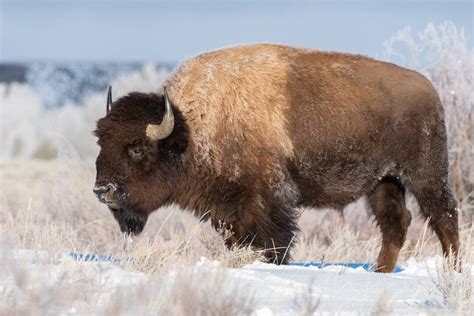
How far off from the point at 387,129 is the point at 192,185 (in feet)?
5.81

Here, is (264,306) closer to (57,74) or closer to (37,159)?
(37,159)

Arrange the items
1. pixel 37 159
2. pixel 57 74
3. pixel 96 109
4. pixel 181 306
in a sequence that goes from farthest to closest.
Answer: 1. pixel 57 74
2. pixel 96 109
3. pixel 37 159
4. pixel 181 306

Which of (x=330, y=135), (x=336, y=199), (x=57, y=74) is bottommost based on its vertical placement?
(x=57, y=74)

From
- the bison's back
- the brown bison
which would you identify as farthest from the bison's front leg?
the bison's back

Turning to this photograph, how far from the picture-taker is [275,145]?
7824mm

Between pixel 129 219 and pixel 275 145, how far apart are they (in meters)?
1.31

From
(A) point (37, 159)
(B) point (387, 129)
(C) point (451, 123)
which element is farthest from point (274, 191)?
(A) point (37, 159)

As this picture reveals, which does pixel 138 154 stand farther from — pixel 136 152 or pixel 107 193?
pixel 107 193

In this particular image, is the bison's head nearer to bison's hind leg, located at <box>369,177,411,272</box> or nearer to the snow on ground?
the snow on ground

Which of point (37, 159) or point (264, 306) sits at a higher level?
point (264, 306)

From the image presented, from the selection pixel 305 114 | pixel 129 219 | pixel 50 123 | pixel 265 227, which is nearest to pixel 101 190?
pixel 129 219

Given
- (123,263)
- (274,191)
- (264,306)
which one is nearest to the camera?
(264,306)

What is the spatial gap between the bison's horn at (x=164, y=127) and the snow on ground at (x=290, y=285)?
1503 mm

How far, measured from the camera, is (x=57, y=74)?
54.9 metres
